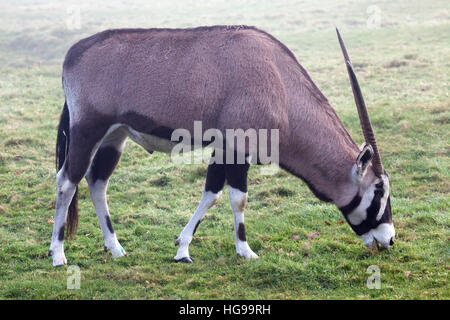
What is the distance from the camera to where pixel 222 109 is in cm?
632

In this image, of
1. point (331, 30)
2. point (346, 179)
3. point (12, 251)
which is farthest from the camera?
point (331, 30)

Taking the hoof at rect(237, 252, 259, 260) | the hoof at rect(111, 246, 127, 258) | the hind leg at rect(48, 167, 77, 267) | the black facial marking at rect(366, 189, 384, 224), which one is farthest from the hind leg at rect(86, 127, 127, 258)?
the black facial marking at rect(366, 189, 384, 224)

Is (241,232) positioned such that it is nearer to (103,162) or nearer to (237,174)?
(237,174)

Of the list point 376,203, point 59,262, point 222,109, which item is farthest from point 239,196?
point 59,262

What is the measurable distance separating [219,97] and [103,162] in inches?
72.7

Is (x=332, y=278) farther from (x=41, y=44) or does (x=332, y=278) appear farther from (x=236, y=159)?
(x=41, y=44)

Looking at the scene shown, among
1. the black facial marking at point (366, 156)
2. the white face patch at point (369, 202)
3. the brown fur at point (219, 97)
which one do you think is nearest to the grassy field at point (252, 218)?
the white face patch at point (369, 202)

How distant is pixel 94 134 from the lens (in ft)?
21.5

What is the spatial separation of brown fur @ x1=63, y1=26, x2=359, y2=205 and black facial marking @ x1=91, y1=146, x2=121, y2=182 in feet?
1.67

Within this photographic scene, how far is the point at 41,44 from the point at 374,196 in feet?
69.4

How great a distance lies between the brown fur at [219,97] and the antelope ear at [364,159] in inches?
8.6

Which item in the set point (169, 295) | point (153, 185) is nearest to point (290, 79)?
point (169, 295)

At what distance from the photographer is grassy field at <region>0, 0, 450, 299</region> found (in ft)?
19.7

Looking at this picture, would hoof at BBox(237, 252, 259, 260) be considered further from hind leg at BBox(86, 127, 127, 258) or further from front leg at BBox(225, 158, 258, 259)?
hind leg at BBox(86, 127, 127, 258)
